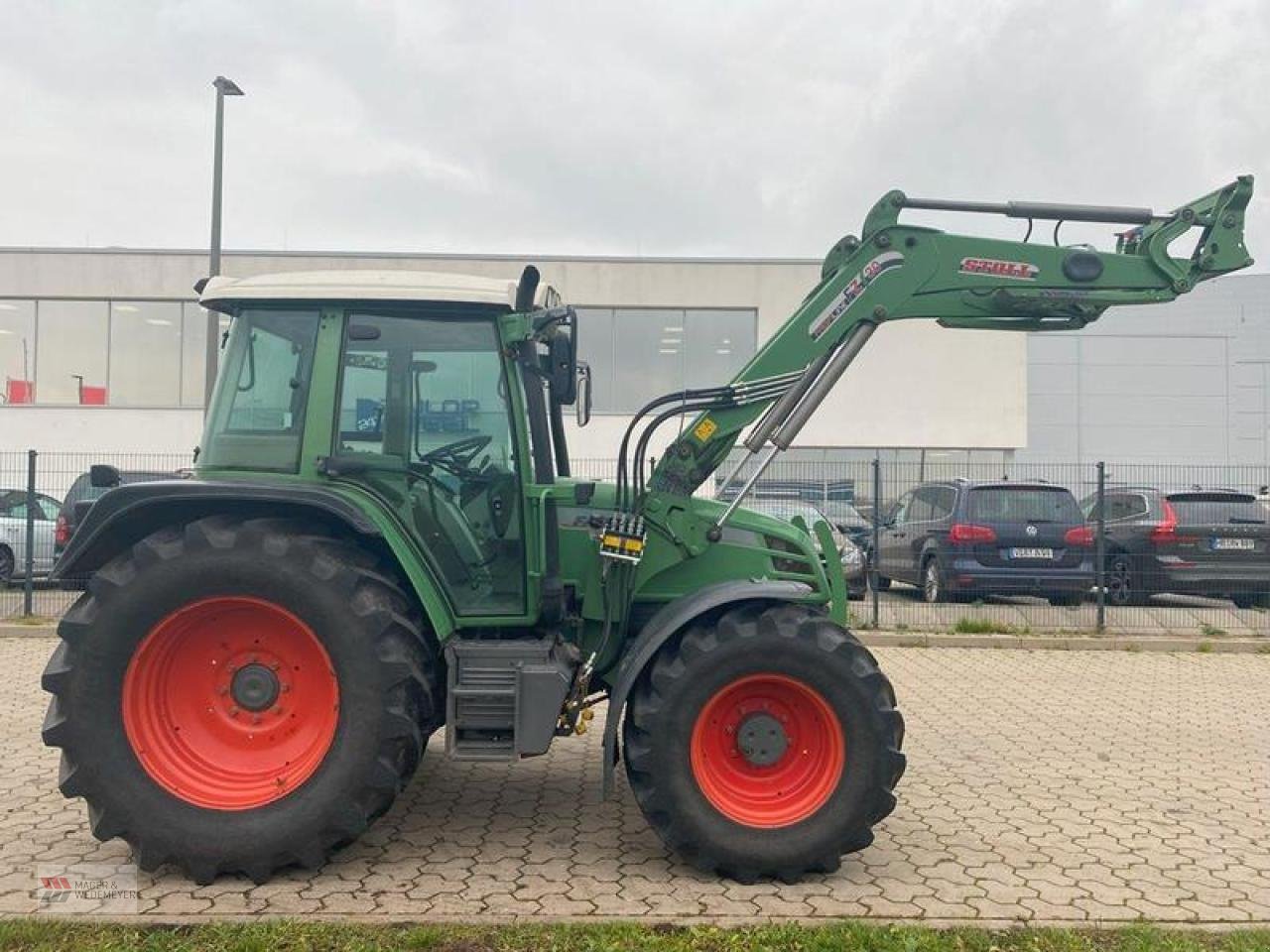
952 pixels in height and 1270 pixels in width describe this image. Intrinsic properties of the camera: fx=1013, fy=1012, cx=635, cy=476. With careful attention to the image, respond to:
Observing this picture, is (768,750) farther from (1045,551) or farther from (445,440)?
(1045,551)

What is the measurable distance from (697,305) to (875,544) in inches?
505

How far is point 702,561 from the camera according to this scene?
5.07 m

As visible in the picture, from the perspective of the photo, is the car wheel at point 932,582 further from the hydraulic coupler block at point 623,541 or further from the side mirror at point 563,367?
the side mirror at point 563,367

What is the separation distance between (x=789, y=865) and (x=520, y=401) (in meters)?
2.38

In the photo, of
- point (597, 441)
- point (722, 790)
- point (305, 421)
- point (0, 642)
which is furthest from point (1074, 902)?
point (597, 441)

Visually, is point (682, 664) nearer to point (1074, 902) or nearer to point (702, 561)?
point (702, 561)

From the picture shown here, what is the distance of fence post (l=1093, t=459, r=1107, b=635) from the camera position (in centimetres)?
1187

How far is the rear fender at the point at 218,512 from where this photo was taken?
438 centimetres

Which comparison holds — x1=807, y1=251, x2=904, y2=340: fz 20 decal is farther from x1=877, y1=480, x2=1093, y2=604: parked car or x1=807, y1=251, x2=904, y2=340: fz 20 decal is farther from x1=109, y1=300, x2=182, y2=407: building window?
x1=109, y1=300, x2=182, y2=407: building window

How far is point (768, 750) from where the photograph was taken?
4.48m

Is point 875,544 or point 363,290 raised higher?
point 363,290

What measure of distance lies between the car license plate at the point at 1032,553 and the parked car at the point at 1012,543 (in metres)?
0.01

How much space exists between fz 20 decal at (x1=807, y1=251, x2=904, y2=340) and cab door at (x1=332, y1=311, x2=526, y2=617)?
1.55m

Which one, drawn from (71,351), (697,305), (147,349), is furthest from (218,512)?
(71,351)
